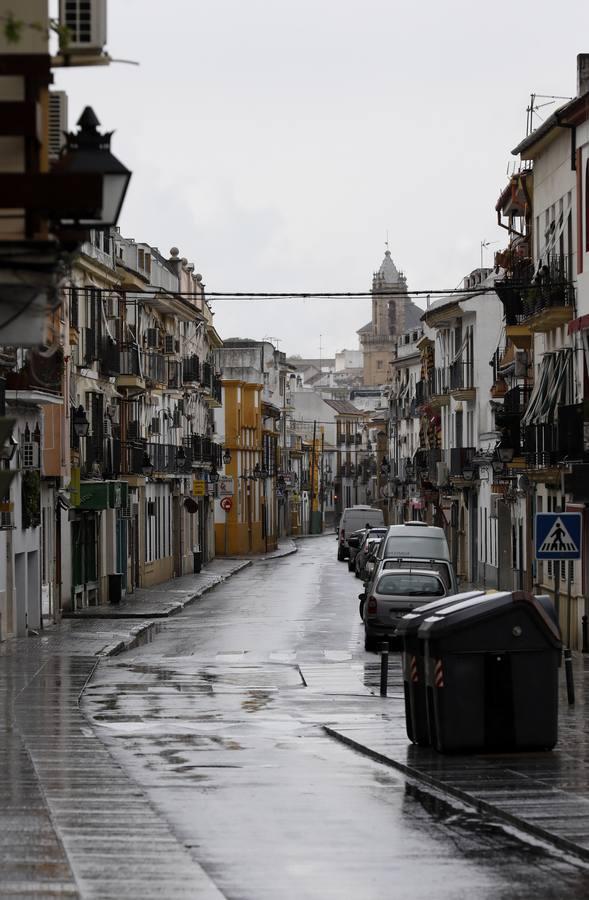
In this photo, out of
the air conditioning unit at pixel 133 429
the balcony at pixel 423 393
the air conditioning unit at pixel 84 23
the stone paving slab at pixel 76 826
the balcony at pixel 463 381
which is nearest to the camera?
the stone paving slab at pixel 76 826

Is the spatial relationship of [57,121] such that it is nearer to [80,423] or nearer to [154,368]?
[80,423]

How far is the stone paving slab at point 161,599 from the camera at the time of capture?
46.0 meters

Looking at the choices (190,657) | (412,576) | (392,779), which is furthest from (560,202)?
(392,779)

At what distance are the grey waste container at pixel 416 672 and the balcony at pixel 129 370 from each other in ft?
117

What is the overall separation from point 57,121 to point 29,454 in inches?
1135

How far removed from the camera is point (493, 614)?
690 inches

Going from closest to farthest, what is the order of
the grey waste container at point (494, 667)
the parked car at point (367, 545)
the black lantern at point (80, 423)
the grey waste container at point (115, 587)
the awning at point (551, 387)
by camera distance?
the grey waste container at point (494, 667), the awning at point (551, 387), the black lantern at point (80, 423), the grey waste container at point (115, 587), the parked car at point (367, 545)

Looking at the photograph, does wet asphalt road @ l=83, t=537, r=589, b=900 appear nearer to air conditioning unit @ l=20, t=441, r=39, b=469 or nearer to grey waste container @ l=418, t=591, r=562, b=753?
grey waste container @ l=418, t=591, r=562, b=753

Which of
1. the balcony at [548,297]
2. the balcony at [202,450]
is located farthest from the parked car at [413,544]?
the balcony at [202,450]

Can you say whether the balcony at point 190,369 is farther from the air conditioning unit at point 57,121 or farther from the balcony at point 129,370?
the air conditioning unit at point 57,121

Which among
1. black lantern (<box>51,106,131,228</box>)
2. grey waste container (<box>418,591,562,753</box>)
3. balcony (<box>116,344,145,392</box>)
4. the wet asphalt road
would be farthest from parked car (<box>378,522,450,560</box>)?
black lantern (<box>51,106,131,228</box>)

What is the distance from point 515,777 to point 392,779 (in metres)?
1.36

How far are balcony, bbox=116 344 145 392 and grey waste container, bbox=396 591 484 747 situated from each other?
117ft

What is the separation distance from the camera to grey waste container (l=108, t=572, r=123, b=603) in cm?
5128
